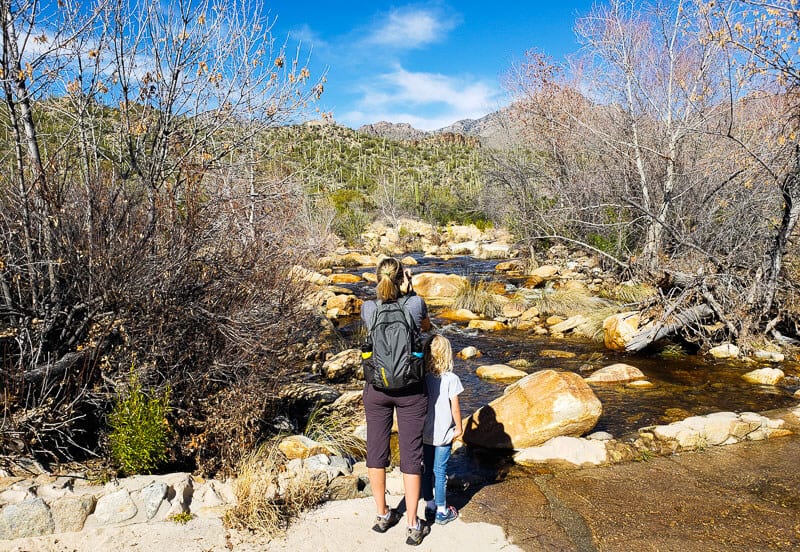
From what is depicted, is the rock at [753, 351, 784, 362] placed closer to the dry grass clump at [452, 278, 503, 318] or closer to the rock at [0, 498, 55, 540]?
the dry grass clump at [452, 278, 503, 318]

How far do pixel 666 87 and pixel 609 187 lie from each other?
9.89 feet

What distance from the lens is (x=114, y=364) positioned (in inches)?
181

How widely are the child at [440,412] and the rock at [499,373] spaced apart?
15.5 feet

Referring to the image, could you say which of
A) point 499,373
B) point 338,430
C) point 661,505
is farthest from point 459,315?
point 661,505

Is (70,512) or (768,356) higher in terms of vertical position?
(70,512)

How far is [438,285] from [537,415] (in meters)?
9.55

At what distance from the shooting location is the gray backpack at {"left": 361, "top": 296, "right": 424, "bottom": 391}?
3.39 m

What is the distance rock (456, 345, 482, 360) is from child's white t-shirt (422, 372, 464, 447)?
6.04 m

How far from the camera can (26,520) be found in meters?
3.46

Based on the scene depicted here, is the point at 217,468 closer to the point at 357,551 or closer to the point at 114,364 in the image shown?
the point at 114,364

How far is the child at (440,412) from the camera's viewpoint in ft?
12.3

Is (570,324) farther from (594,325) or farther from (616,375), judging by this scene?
(616,375)

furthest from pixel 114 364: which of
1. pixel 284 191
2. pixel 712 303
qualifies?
pixel 712 303

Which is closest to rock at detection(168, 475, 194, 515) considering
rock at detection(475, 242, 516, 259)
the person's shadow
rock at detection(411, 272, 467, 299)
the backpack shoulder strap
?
the person's shadow
